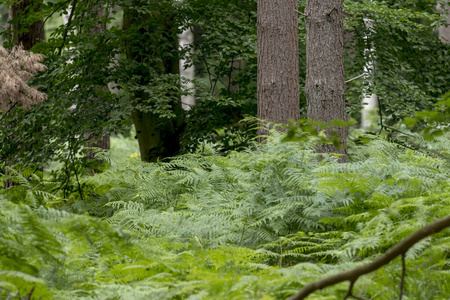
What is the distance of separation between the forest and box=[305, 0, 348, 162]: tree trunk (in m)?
0.02

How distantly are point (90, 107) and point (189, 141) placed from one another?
5.79 feet

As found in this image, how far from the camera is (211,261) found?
3.21 meters

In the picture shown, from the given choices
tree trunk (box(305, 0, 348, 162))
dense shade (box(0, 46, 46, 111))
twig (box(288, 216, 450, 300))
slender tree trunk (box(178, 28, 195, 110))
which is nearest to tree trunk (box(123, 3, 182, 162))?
slender tree trunk (box(178, 28, 195, 110))

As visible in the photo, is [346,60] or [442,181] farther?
[346,60]

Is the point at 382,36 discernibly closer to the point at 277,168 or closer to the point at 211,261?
the point at 277,168

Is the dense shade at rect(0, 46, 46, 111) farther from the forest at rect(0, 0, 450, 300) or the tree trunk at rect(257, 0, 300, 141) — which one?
the tree trunk at rect(257, 0, 300, 141)

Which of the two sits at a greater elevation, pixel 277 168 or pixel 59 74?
pixel 59 74

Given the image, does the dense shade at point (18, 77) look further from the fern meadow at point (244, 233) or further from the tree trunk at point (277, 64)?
the tree trunk at point (277, 64)

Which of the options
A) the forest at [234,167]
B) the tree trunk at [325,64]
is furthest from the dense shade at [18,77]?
the tree trunk at [325,64]

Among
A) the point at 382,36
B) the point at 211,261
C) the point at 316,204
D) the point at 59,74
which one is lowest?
the point at 211,261

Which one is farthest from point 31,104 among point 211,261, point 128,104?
point 211,261

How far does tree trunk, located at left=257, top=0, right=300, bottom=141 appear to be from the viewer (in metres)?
5.91

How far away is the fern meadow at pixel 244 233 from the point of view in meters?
2.52

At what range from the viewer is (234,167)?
543cm
